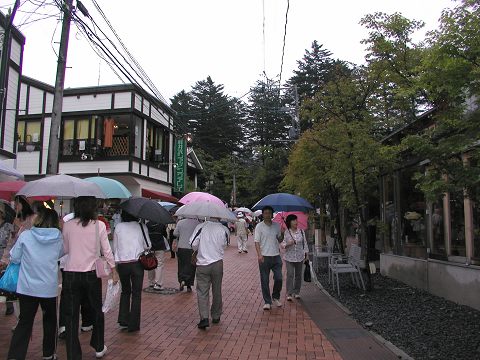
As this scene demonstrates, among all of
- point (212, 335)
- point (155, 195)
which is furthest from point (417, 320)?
point (155, 195)

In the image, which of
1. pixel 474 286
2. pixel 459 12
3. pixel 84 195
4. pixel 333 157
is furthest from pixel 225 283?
pixel 459 12

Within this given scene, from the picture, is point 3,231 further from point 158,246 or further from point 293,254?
point 293,254

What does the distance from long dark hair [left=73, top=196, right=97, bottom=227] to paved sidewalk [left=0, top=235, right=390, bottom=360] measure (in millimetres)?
1619

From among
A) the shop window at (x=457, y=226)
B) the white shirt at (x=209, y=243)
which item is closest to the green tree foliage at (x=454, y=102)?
the shop window at (x=457, y=226)

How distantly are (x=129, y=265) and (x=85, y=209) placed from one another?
1402mm

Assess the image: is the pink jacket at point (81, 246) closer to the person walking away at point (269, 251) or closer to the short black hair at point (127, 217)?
the short black hair at point (127, 217)

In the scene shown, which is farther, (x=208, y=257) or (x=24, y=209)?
(x=208, y=257)

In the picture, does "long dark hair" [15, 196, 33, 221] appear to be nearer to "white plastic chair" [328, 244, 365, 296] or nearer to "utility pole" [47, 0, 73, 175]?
"utility pole" [47, 0, 73, 175]

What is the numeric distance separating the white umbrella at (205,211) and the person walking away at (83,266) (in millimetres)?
2011

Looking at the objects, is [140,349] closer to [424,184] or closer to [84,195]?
[84,195]

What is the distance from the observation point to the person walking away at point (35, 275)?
4.96 m

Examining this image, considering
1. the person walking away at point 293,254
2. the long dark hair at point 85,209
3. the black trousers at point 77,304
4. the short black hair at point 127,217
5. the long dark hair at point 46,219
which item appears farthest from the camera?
the person walking away at point 293,254

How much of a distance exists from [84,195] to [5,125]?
410 inches

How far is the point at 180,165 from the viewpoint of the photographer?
28516mm
